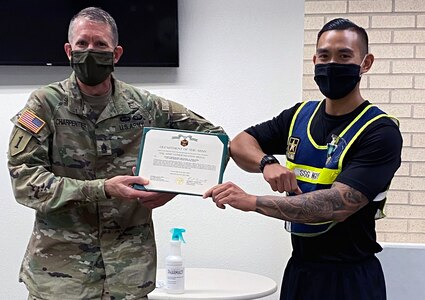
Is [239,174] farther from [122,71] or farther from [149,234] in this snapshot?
[149,234]

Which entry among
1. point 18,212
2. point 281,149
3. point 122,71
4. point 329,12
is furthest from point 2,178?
point 329,12

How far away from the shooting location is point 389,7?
106 inches

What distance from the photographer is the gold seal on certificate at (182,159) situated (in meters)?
1.63

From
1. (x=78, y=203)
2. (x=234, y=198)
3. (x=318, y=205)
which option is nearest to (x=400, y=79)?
(x=318, y=205)

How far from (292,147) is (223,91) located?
46.9 inches

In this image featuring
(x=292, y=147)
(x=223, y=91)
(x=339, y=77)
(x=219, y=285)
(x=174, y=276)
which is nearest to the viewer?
(x=339, y=77)

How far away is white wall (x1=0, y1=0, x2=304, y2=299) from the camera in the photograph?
2.84 m

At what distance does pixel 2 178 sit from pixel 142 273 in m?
1.62

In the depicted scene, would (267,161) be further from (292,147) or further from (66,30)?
(66,30)

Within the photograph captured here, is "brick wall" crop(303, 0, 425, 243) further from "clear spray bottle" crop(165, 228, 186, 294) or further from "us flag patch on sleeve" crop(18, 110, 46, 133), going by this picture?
"us flag patch on sleeve" crop(18, 110, 46, 133)

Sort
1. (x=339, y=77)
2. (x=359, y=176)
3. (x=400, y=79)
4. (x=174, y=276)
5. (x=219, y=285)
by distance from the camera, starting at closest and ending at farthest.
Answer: (x=359, y=176), (x=339, y=77), (x=174, y=276), (x=219, y=285), (x=400, y=79)

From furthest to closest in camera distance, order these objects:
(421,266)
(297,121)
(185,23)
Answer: (185,23), (421,266), (297,121)

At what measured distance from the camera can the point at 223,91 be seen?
288cm

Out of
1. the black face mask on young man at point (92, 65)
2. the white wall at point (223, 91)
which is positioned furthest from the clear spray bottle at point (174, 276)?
the black face mask on young man at point (92, 65)
